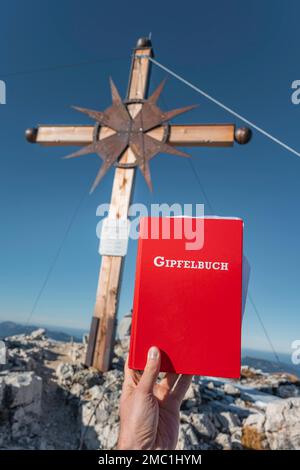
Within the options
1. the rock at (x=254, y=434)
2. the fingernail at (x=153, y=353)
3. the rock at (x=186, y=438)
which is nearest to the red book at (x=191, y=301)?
the fingernail at (x=153, y=353)

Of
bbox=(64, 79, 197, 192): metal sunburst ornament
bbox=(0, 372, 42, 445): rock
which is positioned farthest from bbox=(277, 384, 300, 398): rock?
bbox=(64, 79, 197, 192): metal sunburst ornament

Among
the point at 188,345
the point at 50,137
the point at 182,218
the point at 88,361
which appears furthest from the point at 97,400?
the point at 50,137

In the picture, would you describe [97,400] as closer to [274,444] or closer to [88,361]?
[88,361]

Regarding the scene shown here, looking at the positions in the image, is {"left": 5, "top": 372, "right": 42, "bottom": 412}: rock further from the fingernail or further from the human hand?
the fingernail

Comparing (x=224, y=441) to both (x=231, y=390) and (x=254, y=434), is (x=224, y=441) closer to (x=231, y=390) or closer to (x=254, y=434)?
(x=254, y=434)

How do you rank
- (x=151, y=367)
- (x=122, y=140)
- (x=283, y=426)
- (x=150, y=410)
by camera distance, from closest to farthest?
(x=151, y=367) < (x=150, y=410) < (x=283, y=426) < (x=122, y=140)

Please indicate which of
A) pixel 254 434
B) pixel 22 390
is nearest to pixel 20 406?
pixel 22 390
